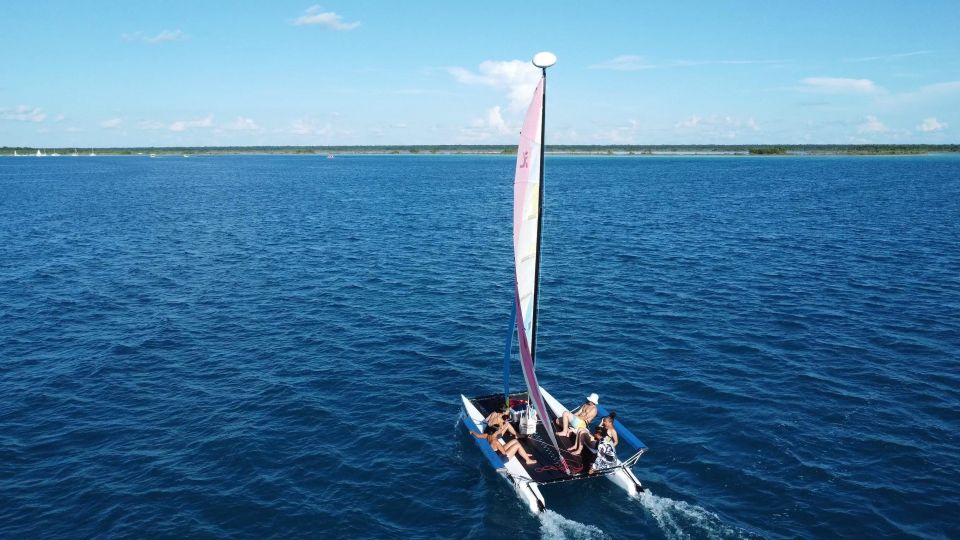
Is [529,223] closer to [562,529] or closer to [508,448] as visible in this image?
[508,448]

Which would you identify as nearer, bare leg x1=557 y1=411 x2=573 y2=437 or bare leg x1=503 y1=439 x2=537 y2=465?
bare leg x1=503 y1=439 x2=537 y2=465

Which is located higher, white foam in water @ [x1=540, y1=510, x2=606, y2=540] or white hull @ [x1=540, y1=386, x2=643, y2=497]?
white hull @ [x1=540, y1=386, x2=643, y2=497]

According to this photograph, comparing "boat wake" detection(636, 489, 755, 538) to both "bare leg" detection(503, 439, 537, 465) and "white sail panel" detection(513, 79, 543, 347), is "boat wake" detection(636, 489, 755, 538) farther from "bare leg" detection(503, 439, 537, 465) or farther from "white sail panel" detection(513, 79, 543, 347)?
"white sail panel" detection(513, 79, 543, 347)

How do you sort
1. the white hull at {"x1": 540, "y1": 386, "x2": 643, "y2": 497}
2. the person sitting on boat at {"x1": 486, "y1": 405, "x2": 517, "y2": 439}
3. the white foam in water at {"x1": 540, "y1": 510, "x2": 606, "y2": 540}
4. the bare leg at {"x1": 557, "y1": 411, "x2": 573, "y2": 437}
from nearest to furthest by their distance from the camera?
the white foam in water at {"x1": 540, "y1": 510, "x2": 606, "y2": 540}
the white hull at {"x1": 540, "y1": 386, "x2": 643, "y2": 497}
the bare leg at {"x1": 557, "y1": 411, "x2": 573, "y2": 437}
the person sitting on boat at {"x1": 486, "y1": 405, "x2": 517, "y2": 439}

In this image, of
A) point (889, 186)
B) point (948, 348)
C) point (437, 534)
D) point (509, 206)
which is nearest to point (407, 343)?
point (437, 534)

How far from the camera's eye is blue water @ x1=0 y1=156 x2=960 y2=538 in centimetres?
2081

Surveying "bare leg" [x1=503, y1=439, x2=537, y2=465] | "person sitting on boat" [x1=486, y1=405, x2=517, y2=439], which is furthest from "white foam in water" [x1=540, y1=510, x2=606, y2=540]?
"person sitting on boat" [x1=486, y1=405, x2=517, y2=439]

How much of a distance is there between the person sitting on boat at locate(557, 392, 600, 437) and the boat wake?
311 cm

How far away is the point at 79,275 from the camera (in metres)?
51.1

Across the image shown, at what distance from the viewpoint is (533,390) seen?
21969mm

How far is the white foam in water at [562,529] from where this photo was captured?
19.3 m

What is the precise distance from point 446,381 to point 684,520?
14.1 meters

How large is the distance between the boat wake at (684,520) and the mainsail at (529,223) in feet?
9.91

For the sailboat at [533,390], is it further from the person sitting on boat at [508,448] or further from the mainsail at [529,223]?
the person sitting on boat at [508,448]
